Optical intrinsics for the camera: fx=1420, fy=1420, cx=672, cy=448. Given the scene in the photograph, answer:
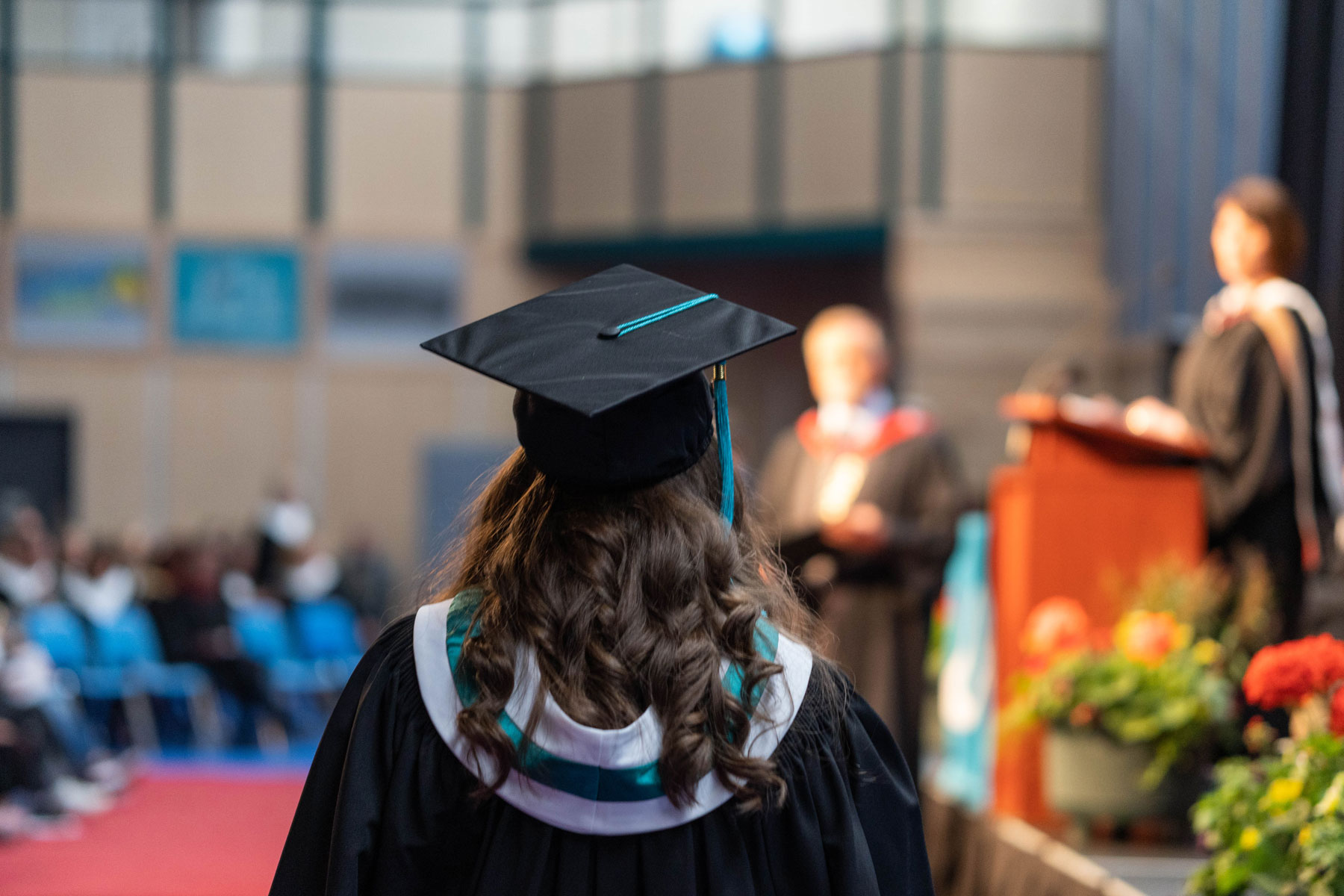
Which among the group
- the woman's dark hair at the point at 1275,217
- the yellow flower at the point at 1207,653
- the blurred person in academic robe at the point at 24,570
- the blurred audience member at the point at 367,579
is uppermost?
the woman's dark hair at the point at 1275,217

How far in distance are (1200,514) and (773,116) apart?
8934mm

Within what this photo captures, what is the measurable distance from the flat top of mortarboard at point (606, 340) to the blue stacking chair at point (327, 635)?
7.97 metres

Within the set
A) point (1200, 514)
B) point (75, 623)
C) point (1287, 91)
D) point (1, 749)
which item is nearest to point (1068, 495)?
point (1200, 514)

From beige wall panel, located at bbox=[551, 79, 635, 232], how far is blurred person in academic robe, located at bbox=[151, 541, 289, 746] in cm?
516

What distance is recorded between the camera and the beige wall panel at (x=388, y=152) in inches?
510

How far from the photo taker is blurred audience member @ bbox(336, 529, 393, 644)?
11.0 metres

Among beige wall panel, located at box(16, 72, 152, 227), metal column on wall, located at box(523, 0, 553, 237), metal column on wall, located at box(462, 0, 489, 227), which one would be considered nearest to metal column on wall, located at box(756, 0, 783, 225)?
metal column on wall, located at box(523, 0, 553, 237)

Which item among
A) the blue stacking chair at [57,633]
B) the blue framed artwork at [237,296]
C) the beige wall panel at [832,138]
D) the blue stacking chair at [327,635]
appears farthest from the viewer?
the blue framed artwork at [237,296]

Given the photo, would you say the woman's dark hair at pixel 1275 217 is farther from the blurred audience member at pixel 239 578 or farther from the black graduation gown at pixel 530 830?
the blurred audience member at pixel 239 578

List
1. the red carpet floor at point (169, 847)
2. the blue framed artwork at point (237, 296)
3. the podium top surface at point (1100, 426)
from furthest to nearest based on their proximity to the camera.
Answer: the blue framed artwork at point (237, 296) → the red carpet floor at point (169, 847) → the podium top surface at point (1100, 426)

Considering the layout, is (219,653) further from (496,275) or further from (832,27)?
(832,27)

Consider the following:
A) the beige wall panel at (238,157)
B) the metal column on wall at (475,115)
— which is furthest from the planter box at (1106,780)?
the beige wall panel at (238,157)

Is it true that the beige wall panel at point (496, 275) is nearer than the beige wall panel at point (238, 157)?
No

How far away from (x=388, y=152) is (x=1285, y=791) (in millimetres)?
11947
